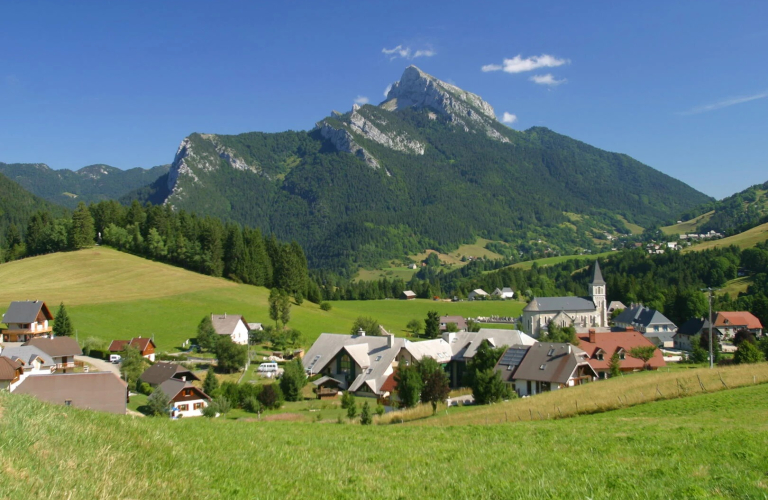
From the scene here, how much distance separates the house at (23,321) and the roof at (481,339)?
45.4 m

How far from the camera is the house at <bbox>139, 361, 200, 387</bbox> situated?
154 ft

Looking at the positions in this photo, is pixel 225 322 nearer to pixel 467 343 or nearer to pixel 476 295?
pixel 467 343

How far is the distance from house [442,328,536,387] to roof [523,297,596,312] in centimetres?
4223

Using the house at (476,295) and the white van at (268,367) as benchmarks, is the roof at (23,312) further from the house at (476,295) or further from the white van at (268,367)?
the house at (476,295)

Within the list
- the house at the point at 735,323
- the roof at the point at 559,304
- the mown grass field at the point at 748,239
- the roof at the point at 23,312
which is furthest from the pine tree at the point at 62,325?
the mown grass field at the point at 748,239

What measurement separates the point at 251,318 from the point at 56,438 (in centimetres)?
7127

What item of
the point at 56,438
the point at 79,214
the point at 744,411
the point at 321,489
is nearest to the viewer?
the point at 56,438

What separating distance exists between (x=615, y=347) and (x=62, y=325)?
6169cm

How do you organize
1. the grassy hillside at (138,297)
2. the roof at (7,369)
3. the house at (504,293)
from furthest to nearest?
the house at (504,293) → the grassy hillside at (138,297) → the roof at (7,369)

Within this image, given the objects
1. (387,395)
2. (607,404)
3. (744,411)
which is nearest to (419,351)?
(387,395)

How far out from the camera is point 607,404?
85.7ft

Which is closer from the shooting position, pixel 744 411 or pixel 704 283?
pixel 744 411

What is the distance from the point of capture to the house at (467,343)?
2235 inches

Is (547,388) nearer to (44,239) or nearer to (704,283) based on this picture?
(44,239)
